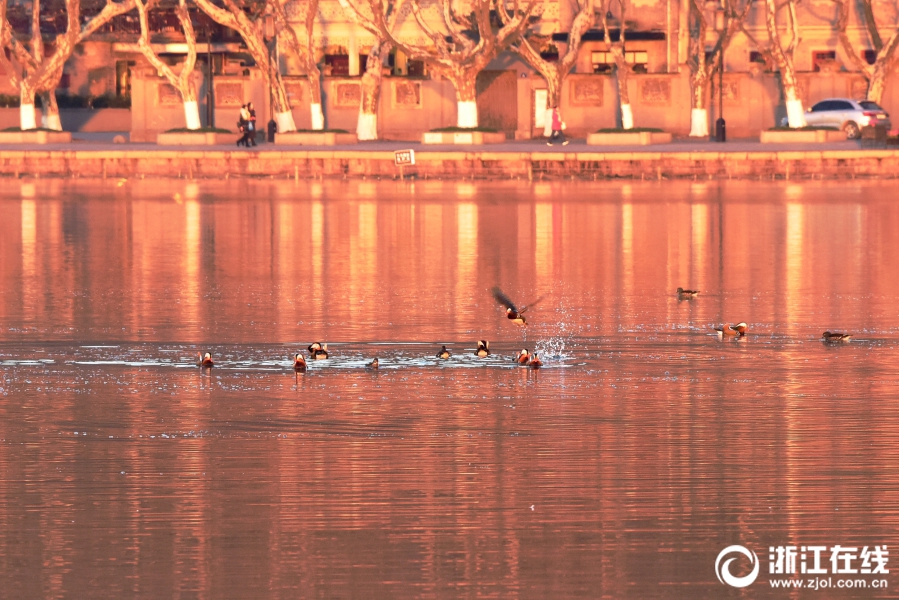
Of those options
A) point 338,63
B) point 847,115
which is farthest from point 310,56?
point 847,115

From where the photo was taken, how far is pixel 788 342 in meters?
13.8

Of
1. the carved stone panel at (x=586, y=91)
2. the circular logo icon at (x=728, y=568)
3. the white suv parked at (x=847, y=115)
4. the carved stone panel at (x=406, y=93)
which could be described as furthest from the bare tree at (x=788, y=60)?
the circular logo icon at (x=728, y=568)

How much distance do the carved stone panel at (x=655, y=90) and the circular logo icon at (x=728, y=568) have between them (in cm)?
4283

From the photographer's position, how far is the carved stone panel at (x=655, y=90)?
49.7 metres

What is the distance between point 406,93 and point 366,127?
3.07 meters

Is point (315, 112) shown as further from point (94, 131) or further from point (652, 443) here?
point (652, 443)

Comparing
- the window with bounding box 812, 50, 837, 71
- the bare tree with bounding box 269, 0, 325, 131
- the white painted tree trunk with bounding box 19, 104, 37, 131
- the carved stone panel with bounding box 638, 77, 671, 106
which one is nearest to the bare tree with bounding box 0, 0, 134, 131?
the white painted tree trunk with bounding box 19, 104, 37, 131

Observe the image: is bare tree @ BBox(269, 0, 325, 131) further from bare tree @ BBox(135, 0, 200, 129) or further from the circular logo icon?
the circular logo icon

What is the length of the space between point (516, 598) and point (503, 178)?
31290mm

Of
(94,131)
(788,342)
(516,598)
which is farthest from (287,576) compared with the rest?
(94,131)

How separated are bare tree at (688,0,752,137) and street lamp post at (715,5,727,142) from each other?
4 cm

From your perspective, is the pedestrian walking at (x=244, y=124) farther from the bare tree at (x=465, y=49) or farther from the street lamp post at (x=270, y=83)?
the bare tree at (x=465, y=49)

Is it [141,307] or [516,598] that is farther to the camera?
[141,307]

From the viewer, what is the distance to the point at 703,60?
4675 cm
